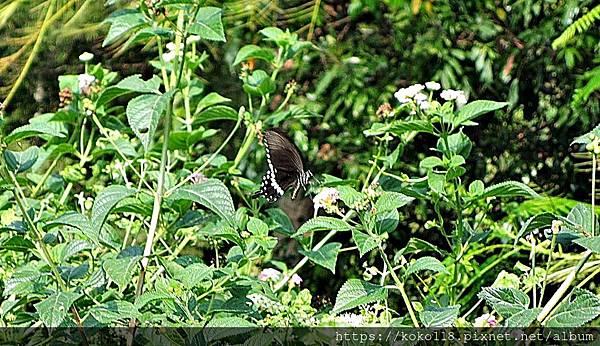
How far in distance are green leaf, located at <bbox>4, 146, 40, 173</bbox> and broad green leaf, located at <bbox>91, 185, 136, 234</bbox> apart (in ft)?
0.96

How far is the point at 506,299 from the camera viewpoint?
3.14 feet

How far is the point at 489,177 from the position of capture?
8.02ft

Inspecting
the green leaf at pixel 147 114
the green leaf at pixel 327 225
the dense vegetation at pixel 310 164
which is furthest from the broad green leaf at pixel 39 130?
the green leaf at pixel 327 225

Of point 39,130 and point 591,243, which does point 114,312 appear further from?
point 591,243

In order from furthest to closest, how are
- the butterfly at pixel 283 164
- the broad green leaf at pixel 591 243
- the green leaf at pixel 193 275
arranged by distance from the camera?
the butterfly at pixel 283 164, the green leaf at pixel 193 275, the broad green leaf at pixel 591 243

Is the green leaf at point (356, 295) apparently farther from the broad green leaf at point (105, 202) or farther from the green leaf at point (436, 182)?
the broad green leaf at point (105, 202)

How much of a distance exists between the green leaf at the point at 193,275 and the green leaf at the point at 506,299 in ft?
0.97

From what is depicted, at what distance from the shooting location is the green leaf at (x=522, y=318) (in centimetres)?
90

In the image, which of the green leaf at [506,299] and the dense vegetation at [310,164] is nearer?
the green leaf at [506,299]

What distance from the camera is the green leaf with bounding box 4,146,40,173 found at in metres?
1.32

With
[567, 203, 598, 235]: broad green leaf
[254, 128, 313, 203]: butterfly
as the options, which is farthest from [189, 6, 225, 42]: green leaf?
[567, 203, 598, 235]: broad green leaf

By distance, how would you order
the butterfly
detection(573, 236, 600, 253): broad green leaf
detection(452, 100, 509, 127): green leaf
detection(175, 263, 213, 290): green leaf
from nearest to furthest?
detection(573, 236, 600, 253): broad green leaf → detection(175, 263, 213, 290): green leaf → detection(452, 100, 509, 127): green leaf → the butterfly

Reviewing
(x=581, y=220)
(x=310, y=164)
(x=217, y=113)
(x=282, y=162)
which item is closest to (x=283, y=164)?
(x=282, y=162)

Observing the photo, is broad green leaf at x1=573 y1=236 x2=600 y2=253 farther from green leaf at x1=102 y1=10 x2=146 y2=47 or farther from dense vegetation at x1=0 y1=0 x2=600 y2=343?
green leaf at x1=102 y1=10 x2=146 y2=47
